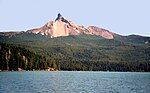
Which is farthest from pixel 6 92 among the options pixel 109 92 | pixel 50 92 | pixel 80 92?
pixel 109 92

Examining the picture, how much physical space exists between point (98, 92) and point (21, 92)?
60.2ft

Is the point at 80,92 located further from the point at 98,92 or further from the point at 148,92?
the point at 148,92

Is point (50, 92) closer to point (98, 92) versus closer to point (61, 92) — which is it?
point (61, 92)

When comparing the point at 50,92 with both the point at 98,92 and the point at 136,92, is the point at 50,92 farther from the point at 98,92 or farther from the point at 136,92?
the point at 136,92

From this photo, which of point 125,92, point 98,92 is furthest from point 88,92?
point 125,92

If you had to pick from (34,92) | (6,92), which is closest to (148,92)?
(34,92)

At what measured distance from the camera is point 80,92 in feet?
313

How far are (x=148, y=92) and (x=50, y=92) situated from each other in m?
21.9

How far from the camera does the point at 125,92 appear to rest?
9856 centimetres

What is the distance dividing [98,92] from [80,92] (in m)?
5.21

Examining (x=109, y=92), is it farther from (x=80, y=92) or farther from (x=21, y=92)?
(x=21, y=92)

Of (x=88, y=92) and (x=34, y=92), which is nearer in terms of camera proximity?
(x=34, y=92)

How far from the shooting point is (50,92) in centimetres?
9269

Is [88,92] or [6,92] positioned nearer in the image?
[6,92]
